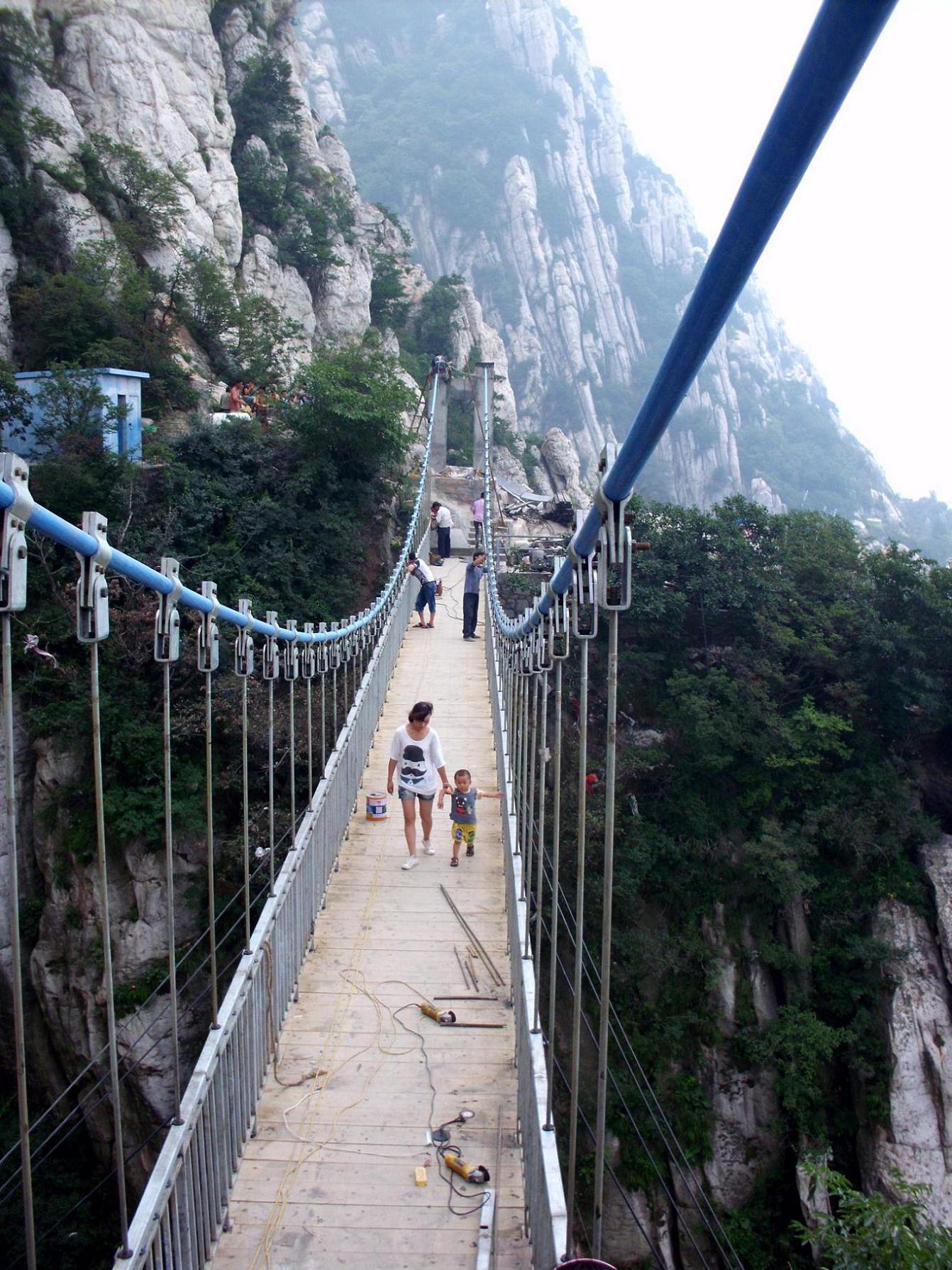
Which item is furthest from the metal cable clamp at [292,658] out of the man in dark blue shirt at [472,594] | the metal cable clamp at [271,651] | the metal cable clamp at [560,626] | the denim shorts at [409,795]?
the man in dark blue shirt at [472,594]

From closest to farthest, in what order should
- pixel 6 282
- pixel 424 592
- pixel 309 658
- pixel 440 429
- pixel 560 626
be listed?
1. pixel 560 626
2. pixel 309 658
3. pixel 424 592
4. pixel 6 282
5. pixel 440 429

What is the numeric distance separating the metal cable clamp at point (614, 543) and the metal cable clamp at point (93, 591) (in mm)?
981

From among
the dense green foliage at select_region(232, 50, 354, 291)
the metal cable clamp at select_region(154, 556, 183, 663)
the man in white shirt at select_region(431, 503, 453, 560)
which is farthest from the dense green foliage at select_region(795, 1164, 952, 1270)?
the dense green foliage at select_region(232, 50, 354, 291)

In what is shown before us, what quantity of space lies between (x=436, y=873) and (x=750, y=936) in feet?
23.2

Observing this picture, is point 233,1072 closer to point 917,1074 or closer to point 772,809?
point 917,1074

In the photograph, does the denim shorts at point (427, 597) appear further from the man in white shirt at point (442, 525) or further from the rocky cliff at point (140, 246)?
the rocky cliff at point (140, 246)

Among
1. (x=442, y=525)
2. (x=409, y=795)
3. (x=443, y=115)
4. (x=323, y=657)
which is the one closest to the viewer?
(x=409, y=795)

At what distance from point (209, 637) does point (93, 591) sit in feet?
3.04

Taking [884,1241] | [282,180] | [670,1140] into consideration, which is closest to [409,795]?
[884,1241]

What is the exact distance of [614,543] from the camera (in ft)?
5.91

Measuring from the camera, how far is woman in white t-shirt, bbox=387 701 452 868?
517cm

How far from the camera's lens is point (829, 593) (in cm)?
1269

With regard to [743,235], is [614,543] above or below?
below

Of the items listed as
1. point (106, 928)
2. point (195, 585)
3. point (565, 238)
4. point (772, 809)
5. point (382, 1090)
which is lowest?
point (772, 809)
